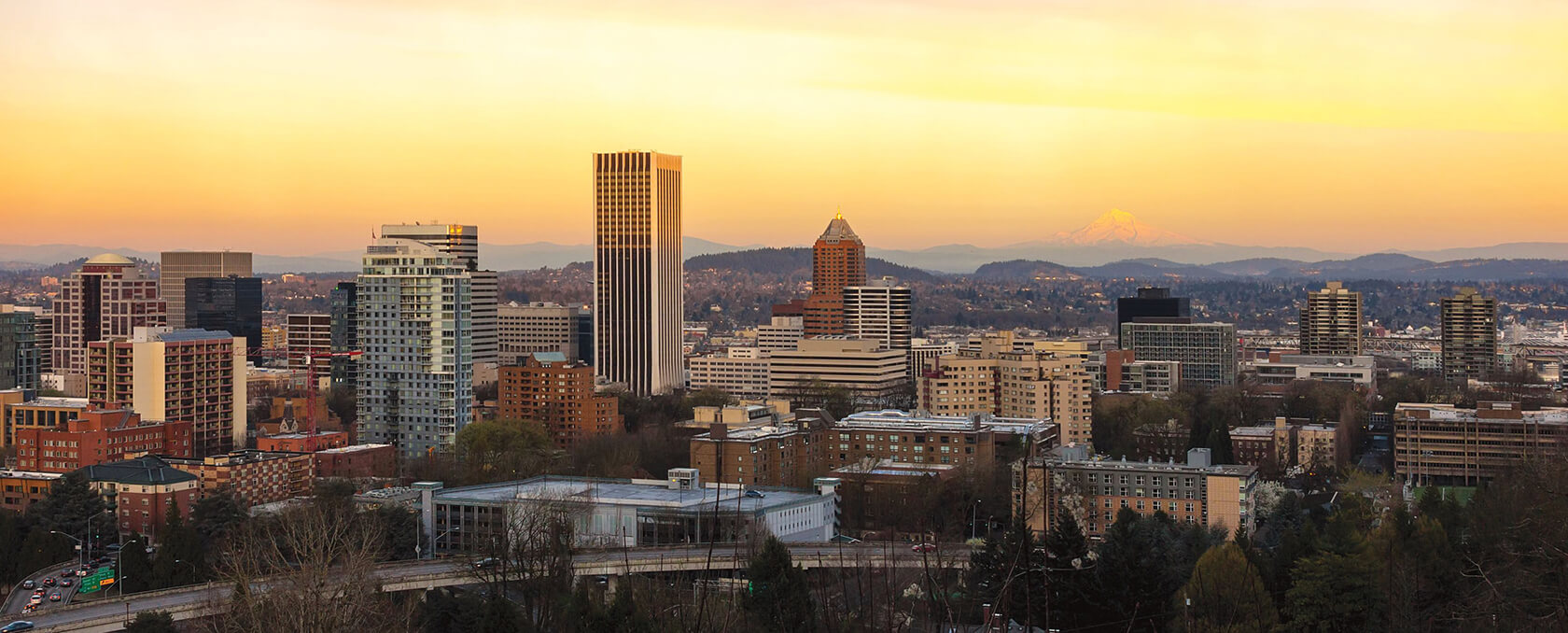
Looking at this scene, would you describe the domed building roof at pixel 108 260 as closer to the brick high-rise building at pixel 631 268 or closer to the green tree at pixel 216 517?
the brick high-rise building at pixel 631 268

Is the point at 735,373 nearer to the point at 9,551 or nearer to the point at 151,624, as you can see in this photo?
the point at 9,551

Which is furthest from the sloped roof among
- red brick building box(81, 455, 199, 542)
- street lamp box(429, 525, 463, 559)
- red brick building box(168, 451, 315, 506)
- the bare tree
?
the bare tree

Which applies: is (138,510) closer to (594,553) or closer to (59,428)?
(59,428)


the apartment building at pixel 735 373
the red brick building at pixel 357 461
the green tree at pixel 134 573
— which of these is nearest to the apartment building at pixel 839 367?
the apartment building at pixel 735 373

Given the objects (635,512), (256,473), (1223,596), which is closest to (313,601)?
(1223,596)

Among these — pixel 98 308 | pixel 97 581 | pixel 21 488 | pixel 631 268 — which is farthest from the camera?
pixel 631 268

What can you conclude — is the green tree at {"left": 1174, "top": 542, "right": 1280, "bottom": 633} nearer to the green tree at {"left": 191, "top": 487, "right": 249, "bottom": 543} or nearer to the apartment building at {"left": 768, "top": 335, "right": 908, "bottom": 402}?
the green tree at {"left": 191, "top": 487, "right": 249, "bottom": 543}
